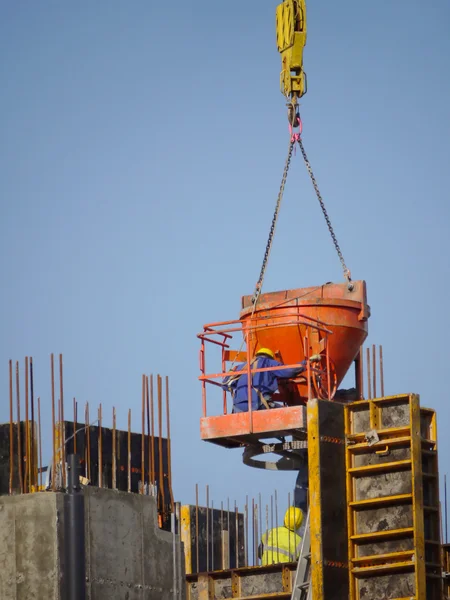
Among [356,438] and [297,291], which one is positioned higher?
[297,291]

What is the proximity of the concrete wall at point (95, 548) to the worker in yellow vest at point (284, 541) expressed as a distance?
2610 millimetres

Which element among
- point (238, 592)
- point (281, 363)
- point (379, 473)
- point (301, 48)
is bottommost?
point (238, 592)

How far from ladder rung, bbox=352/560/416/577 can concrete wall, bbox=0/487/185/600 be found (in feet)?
12.5

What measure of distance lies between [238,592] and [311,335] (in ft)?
15.8

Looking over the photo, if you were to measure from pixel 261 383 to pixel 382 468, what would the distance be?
8.11 ft

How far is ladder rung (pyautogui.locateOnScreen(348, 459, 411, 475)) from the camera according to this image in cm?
1856

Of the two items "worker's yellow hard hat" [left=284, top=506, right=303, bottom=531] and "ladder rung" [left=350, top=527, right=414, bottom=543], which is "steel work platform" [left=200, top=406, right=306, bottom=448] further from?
"worker's yellow hard hat" [left=284, top=506, right=303, bottom=531]

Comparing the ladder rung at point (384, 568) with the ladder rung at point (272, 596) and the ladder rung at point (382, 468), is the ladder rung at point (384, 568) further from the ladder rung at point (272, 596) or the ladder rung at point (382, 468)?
the ladder rung at point (272, 596)

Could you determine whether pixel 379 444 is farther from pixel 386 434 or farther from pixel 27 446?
pixel 27 446

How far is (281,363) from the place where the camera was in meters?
20.8

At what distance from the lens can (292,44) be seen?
938 inches

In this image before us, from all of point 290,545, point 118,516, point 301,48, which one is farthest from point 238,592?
point 301,48

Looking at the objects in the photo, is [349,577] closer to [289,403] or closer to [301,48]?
[289,403]

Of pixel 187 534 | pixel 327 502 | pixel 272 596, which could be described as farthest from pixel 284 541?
pixel 327 502
